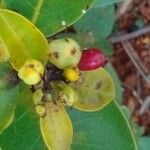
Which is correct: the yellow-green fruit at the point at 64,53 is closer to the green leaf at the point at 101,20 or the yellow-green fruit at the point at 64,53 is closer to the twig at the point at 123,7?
the green leaf at the point at 101,20

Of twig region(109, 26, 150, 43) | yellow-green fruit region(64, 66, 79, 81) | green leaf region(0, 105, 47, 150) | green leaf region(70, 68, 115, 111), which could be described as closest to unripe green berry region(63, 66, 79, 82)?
yellow-green fruit region(64, 66, 79, 81)

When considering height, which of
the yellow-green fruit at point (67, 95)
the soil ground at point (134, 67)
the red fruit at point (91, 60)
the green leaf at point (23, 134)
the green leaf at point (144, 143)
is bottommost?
the green leaf at point (144, 143)

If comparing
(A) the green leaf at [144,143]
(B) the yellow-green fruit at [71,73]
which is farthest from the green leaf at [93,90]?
(A) the green leaf at [144,143]

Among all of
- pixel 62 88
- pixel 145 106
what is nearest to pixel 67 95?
pixel 62 88

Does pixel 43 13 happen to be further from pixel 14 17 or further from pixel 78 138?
pixel 78 138

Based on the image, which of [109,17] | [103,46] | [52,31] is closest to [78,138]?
[52,31]

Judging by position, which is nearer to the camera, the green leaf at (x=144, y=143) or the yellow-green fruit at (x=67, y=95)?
the yellow-green fruit at (x=67, y=95)
